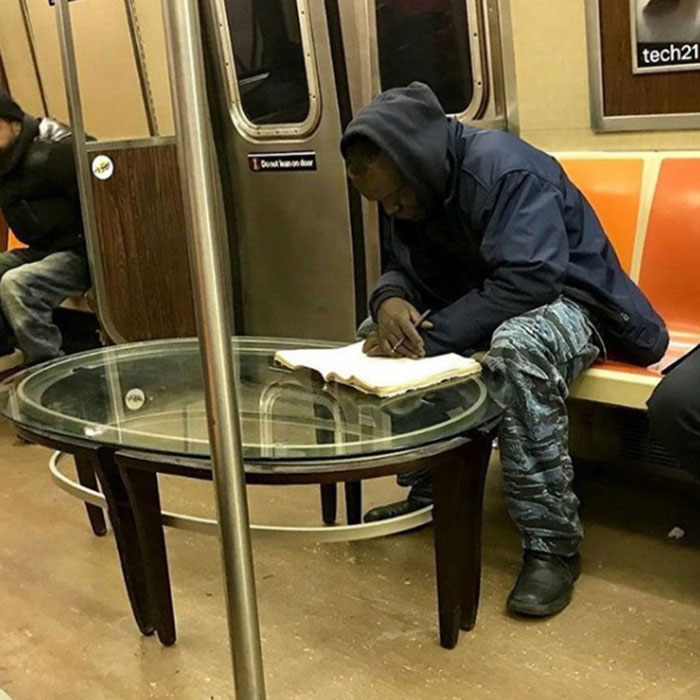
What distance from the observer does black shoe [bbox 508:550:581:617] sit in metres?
2.32

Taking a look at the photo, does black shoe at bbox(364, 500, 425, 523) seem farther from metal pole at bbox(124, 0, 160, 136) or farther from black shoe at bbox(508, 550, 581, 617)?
metal pole at bbox(124, 0, 160, 136)

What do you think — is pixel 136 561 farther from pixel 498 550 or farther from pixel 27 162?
pixel 27 162

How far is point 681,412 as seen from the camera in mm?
2186

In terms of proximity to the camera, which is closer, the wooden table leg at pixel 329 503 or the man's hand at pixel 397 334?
the man's hand at pixel 397 334

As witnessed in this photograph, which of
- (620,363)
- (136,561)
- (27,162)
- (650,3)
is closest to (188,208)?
(136,561)

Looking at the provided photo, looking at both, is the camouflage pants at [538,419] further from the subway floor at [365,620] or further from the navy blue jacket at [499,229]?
the subway floor at [365,620]

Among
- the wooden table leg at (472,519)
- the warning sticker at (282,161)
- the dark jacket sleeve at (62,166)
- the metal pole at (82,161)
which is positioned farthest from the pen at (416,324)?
the dark jacket sleeve at (62,166)

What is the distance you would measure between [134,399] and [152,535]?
0.41 meters

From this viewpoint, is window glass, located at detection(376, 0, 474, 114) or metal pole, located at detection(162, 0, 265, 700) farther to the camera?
window glass, located at detection(376, 0, 474, 114)

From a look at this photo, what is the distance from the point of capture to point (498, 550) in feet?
8.79

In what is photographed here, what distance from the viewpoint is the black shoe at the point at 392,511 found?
2.82m

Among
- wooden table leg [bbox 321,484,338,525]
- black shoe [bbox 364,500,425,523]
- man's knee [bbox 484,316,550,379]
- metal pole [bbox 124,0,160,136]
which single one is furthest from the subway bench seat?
metal pole [bbox 124,0,160,136]

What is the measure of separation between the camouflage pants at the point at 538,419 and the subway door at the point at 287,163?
1568 millimetres

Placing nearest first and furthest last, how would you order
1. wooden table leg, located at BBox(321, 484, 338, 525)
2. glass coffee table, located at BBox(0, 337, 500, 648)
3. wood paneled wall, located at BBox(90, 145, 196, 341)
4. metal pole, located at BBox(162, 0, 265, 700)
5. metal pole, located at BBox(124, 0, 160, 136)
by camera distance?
metal pole, located at BBox(162, 0, 265, 700), glass coffee table, located at BBox(0, 337, 500, 648), wooden table leg, located at BBox(321, 484, 338, 525), wood paneled wall, located at BBox(90, 145, 196, 341), metal pole, located at BBox(124, 0, 160, 136)
